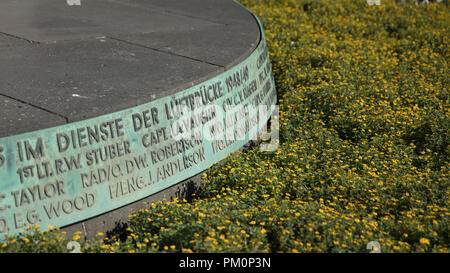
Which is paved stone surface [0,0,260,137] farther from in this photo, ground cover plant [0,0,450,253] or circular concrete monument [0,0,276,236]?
ground cover plant [0,0,450,253]

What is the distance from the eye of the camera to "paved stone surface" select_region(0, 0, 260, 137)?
342cm

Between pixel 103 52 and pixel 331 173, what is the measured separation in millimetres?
2170

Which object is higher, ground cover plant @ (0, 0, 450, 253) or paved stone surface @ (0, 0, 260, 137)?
paved stone surface @ (0, 0, 260, 137)

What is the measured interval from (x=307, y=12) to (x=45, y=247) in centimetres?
793

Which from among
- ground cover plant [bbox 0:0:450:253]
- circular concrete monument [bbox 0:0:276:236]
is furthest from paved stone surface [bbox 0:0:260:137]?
ground cover plant [bbox 0:0:450:253]

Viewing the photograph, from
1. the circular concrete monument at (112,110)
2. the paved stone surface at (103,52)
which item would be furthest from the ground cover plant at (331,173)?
the paved stone surface at (103,52)

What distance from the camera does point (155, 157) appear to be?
358cm

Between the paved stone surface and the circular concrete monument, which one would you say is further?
the paved stone surface

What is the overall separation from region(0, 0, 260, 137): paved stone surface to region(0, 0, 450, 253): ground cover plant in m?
0.75

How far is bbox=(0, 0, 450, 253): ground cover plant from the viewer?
313 cm

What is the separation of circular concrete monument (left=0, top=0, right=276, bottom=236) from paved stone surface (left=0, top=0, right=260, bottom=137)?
0.03 ft

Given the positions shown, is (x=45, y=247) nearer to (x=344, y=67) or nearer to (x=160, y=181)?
(x=160, y=181)

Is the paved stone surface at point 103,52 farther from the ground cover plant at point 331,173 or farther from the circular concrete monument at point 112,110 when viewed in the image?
the ground cover plant at point 331,173
